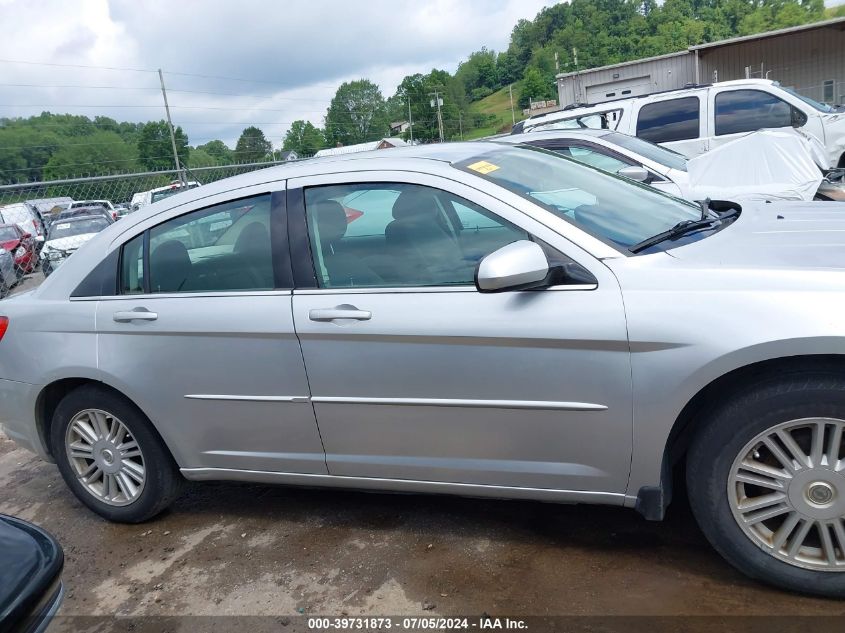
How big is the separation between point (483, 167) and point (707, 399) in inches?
51.7

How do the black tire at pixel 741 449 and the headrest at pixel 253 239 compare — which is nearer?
the black tire at pixel 741 449

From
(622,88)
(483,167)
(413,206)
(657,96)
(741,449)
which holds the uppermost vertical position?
(622,88)

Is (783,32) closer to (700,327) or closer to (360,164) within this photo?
(360,164)

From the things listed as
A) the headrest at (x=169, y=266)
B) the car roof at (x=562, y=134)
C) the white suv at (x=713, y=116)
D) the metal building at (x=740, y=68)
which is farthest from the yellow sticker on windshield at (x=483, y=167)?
the metal building at (x=740, y=68)

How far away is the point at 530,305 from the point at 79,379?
2.43m

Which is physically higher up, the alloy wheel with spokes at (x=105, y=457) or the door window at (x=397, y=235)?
the door window at (x=397, y=235)

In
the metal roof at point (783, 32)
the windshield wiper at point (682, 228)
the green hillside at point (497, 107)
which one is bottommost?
the windshield wiper at point (682, 228)

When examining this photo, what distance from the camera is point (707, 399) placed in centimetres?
251

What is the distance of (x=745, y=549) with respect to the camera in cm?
250

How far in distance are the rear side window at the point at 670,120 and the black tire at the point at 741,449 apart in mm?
8203

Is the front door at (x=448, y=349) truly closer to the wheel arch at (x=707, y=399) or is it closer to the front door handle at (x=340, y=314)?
the front door handle at (x=340, y=314)

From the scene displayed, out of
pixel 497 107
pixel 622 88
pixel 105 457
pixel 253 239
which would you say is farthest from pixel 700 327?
pixel 497 107

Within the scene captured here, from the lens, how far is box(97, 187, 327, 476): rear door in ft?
10.3

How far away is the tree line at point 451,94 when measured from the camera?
54.7 metres
